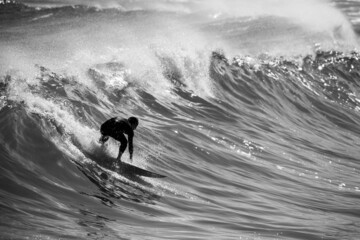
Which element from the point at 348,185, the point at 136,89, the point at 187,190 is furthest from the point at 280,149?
the point at 187,190

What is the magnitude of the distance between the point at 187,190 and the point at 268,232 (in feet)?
6.67

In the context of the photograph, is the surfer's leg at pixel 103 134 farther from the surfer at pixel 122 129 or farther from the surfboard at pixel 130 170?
the surfboard at pixel 130 170

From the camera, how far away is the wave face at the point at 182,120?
33.1ft

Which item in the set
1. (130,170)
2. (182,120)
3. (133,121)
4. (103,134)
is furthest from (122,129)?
(182,120)

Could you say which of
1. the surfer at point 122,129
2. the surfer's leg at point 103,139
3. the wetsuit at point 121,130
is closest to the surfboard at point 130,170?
the surfer at point 122,129

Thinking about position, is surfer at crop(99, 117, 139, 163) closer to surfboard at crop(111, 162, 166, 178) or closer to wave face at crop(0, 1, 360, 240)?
surfboard at crop(111, 162, 166, 178)

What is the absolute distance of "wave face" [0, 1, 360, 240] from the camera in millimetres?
10094

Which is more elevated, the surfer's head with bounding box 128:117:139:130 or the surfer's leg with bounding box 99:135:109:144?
the surfer's head with bounding box 128:117:139:130

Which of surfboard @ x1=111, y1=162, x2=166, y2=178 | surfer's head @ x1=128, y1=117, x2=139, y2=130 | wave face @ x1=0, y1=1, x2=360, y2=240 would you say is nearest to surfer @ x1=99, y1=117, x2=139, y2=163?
surfer's head @ x1=128, y1=117, x2=139, y2=130

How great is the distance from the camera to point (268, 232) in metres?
10.4

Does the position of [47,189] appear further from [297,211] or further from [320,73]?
[320,73]

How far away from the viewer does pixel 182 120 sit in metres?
16.3

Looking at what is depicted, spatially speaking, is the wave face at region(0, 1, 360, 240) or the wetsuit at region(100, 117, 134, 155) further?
the wetsuit at region(100, 117, 134, 155)

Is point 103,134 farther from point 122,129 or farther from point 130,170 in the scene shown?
point 130,170
